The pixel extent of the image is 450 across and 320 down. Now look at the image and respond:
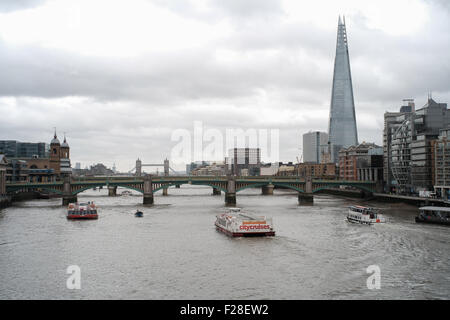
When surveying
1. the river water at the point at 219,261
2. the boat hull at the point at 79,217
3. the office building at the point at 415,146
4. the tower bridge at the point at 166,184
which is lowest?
the river water at the point at 219,261

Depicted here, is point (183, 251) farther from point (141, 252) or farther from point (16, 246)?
point (16, 246)

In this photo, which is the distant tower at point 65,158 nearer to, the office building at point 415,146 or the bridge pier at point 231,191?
the bridge pier at point 231,191

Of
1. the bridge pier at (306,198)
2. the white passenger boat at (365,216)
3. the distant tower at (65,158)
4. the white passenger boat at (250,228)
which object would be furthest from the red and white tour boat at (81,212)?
the distant tower at (65,158)

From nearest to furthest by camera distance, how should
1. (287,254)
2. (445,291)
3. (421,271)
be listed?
(445,291), (421,271), (287,254)

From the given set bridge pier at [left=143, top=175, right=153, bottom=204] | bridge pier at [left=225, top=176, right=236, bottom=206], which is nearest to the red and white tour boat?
bridge pier at [left=143, top=175, right=153, bottom=204]

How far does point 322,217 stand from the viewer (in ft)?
248

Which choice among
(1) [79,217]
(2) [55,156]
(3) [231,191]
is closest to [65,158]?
(2) [55,156]

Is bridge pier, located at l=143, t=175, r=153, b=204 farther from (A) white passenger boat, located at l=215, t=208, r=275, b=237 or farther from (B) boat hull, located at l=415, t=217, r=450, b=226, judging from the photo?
(B) boat hull, located at l=415, t=217, r=450, b=226

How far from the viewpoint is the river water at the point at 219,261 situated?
3148 cm

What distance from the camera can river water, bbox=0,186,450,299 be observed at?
31484 millimetres

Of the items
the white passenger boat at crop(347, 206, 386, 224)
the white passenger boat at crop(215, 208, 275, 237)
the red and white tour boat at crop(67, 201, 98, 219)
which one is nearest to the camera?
the white passenger boat at crop(215, 208, 275, 237)
